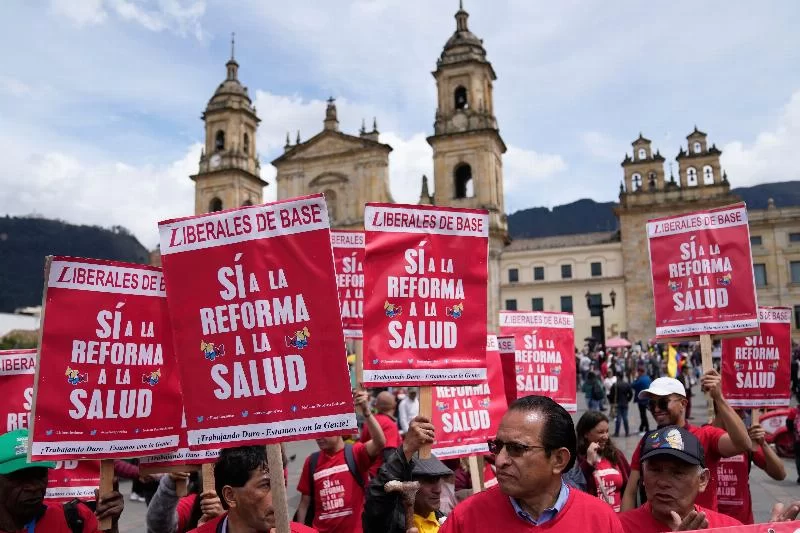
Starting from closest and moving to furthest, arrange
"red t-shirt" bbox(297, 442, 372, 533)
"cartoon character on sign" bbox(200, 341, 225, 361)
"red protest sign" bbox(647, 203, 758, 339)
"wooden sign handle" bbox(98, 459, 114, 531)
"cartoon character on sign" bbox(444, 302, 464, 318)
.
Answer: "cartoon character on sign" bbox(200, 341, 225, 361)
"wooden sign handle" bbox(98, 459, 114, 531)
"cartoon character on sign" bbox(444, 302, 464, 318)
"red t-shirt" bbox(297, 442, 372, 533)
"red protest sign" bbox(647, 203, 758, 339)

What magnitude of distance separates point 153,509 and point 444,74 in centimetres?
3868

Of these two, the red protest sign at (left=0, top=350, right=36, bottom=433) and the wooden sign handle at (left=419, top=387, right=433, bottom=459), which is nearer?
the wooden sign handle at (left=419, top=387, right=433, bottom=459)

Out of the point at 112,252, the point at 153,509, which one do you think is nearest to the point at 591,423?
the point at 153,509

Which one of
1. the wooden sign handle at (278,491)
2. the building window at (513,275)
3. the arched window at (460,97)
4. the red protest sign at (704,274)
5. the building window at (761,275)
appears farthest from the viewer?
the building window at (513,275)

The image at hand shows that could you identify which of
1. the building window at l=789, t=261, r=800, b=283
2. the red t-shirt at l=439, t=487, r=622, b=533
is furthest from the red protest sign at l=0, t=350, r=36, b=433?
the building window at l=789, t=261, r=800, b=283

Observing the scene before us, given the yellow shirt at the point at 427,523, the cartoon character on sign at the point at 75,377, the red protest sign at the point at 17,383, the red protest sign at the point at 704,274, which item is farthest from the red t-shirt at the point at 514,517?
the red protest sign at the point at 17,383

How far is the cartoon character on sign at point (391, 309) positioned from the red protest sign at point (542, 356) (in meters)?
2.93

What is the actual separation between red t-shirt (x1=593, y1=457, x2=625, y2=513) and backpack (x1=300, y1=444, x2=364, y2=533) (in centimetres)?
166

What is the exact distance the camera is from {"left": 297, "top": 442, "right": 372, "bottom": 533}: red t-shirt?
14.7 ft

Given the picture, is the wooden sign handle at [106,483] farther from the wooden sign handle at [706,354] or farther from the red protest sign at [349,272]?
the wooden sign handle at [706,354]

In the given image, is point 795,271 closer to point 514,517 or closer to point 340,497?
point 340,497

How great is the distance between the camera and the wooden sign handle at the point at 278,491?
2494 mm

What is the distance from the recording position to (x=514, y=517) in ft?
7.44

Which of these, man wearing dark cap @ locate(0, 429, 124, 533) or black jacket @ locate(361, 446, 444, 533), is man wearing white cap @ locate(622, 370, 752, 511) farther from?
man wearing dark cap @ locate(0, 429, 124, 533)
